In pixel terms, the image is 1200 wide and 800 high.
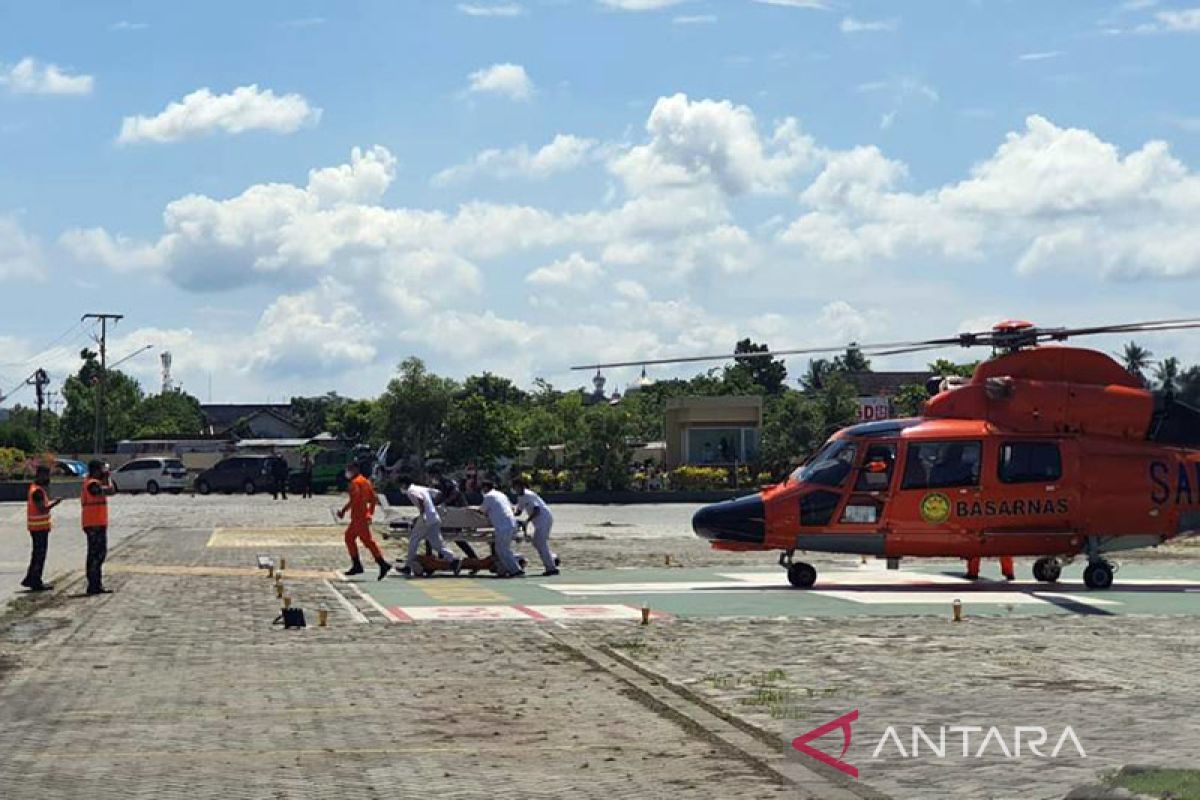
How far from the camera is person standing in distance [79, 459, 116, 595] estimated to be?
23.9 m

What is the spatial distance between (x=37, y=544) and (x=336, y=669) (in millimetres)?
10917

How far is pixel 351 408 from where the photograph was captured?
123312 millimetres

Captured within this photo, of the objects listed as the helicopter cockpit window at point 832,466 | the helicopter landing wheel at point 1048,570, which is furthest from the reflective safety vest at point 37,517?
the helicopter landing wheel at point 1048,570

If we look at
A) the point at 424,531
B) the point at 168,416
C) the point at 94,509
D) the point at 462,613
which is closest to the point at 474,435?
A: the point at 424,531

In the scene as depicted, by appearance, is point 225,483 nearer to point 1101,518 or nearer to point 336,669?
point 1101,518

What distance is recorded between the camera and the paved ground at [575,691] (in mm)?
10039

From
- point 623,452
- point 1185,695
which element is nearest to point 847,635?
point 1185,695

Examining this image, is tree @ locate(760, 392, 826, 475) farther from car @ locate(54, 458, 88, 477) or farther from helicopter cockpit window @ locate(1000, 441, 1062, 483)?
helicopter cockpit window @ locate(1000, 441, 1062, 483)

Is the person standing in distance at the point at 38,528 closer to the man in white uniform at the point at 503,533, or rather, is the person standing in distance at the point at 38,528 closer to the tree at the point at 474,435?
the man in white uniform at the point at 503,533

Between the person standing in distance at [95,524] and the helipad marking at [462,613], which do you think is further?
the person standing in distance at [95,524]

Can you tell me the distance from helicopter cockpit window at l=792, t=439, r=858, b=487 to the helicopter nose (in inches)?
32.8

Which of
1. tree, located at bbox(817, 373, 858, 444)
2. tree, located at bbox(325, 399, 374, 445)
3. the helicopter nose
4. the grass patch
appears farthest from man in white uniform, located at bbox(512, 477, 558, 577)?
tree, located at bbox(325, 399, 374, 445)

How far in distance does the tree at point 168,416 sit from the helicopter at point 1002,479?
125 m

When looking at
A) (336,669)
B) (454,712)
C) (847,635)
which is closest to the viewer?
(454,712)
